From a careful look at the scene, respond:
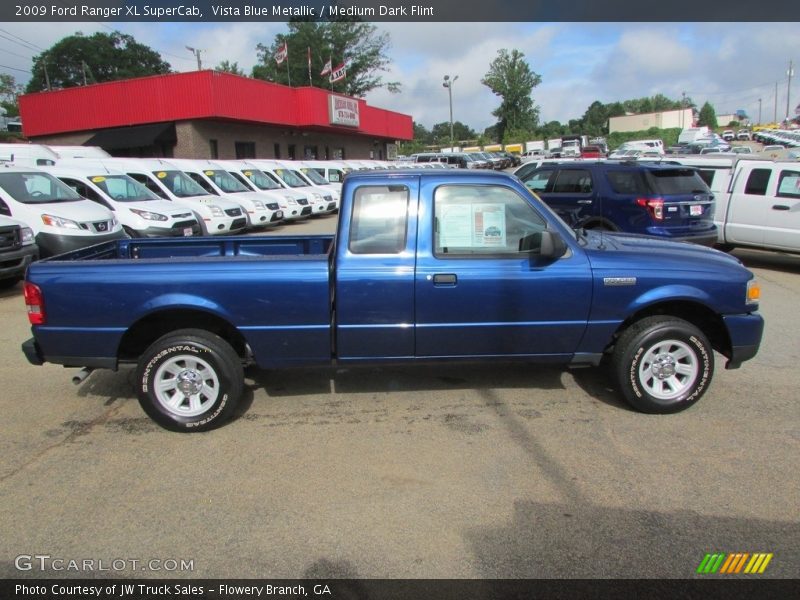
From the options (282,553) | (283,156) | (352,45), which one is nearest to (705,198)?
(282,553)

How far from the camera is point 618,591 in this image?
2662mm

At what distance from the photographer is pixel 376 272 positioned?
423cm

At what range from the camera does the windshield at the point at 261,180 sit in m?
18.5

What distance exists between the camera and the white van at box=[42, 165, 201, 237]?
12.0m

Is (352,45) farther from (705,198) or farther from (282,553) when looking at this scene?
(282,553)

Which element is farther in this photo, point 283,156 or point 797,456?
point 283,156

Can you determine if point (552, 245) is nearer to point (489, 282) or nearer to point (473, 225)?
point (489, 282)

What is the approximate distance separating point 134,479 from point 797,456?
4.27 m

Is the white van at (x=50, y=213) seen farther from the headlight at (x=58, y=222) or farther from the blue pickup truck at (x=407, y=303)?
the blue pickup truck at (x=407, y=303)

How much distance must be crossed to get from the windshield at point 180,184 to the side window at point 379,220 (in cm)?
1158

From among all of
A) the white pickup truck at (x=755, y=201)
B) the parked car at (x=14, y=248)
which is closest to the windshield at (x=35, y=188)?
the parked car at (x=14, y=248)

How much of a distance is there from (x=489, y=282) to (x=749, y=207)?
8508mm

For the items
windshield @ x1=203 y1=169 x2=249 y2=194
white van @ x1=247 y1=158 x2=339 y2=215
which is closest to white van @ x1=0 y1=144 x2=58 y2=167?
windshield @ x1=203 y1=169 x2=249 y2=194

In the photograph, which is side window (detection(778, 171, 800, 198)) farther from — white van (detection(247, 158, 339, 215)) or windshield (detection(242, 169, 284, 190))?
windshield (detection(242, 169, 284, 190))
